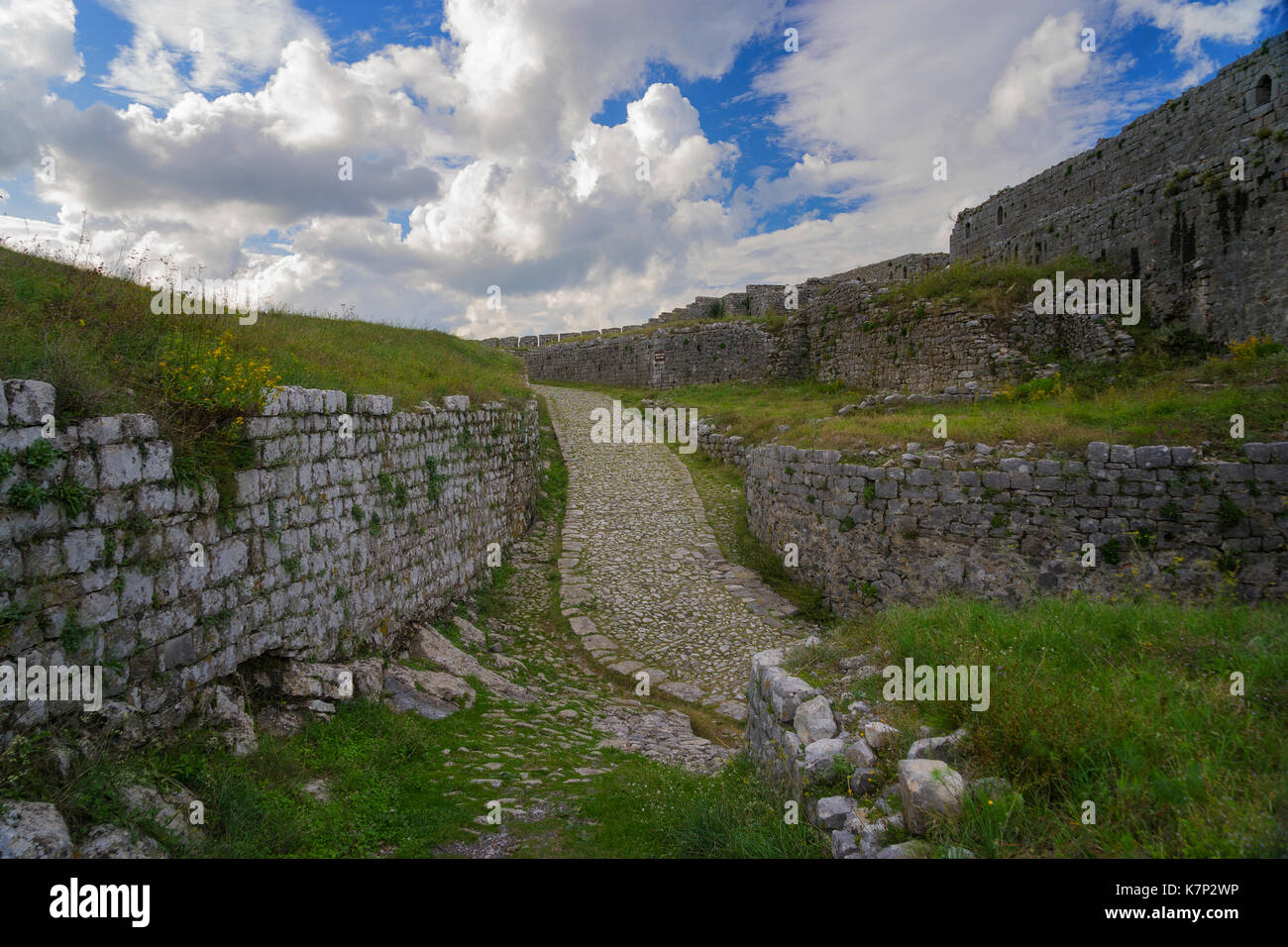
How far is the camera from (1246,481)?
809 cm

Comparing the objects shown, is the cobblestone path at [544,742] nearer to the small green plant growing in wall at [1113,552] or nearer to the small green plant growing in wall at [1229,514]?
the small green plant growing in wall at [1113,552]

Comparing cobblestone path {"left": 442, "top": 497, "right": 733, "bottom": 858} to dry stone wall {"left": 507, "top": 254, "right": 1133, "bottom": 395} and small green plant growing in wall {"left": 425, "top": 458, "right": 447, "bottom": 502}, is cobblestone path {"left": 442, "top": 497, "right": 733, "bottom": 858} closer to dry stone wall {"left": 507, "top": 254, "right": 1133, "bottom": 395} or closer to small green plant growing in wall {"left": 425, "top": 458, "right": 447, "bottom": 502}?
small green plant growing in wall {"left": 425, "top": 458, "right": 447, "bottom": 502}

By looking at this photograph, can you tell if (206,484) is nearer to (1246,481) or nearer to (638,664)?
(638,664)

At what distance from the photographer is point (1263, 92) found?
1274 cm

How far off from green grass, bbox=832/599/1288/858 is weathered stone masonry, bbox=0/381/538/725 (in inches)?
207

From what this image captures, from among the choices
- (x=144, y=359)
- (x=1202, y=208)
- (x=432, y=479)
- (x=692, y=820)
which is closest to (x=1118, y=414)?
(x=1202, y=208)

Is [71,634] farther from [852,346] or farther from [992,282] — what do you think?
[852,346]

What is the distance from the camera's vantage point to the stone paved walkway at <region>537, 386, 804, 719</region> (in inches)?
376

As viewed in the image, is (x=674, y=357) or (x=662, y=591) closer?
(x=662, y=591)

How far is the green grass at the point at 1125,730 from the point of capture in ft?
9.52

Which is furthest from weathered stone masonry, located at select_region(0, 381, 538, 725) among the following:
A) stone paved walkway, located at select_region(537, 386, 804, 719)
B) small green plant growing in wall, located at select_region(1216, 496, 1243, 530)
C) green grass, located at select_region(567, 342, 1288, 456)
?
small green plant growing in wall, located at select_region(1216, 496, 1243, 530)

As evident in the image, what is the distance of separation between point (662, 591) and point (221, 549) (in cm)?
798
